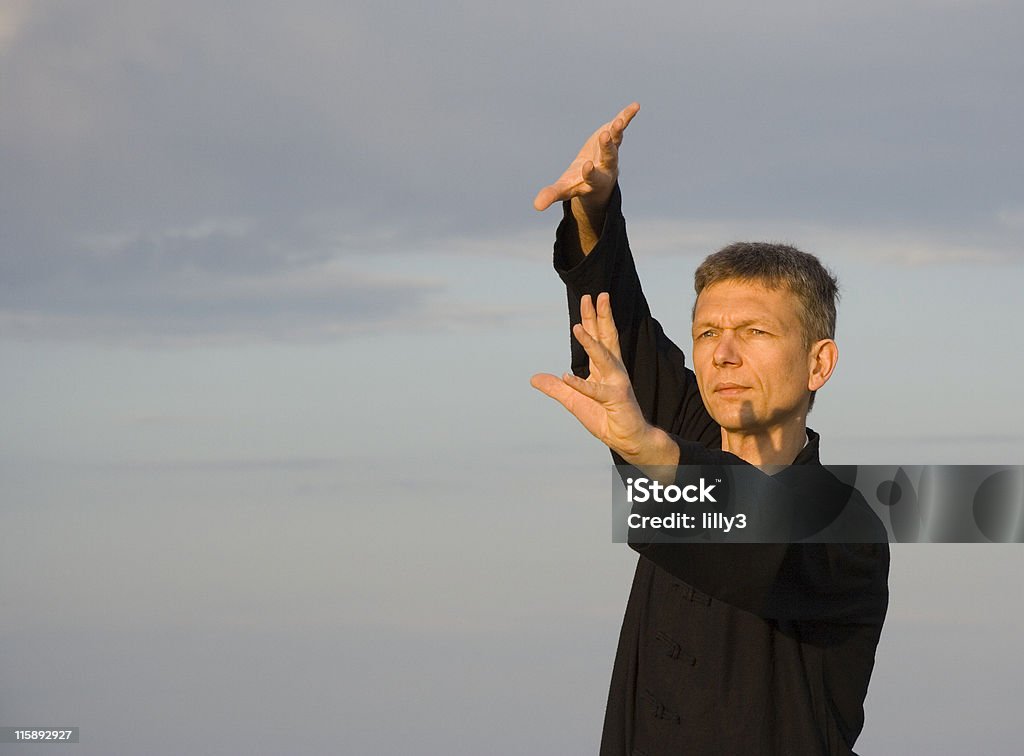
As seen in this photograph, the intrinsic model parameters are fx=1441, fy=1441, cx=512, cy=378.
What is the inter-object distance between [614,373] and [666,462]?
32 centimetres

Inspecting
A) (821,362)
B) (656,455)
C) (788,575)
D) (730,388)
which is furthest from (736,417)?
(656,455)

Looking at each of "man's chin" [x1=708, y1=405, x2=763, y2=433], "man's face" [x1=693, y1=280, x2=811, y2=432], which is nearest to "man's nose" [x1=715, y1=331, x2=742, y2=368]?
"man's face" [x1=693, y1=280, x2=811, y2=432]

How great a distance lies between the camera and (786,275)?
5.25m

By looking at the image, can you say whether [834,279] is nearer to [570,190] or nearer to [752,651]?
[570,190]

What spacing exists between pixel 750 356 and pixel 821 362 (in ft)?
A: 1.13

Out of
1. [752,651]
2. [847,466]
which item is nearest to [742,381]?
[847,466]

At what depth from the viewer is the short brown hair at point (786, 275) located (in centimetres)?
525

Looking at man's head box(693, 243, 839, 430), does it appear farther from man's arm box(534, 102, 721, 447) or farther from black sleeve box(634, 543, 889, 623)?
black sleeve box(634, 543, 889, 623)

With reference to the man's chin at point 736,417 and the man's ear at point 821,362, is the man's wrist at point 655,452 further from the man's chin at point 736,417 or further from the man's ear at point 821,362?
the man's ear at point 821,362

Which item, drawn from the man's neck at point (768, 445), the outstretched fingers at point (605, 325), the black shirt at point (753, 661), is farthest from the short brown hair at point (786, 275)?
the outstretched fingers at point (605, 325)

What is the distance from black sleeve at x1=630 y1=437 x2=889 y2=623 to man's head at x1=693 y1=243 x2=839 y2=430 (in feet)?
2.06

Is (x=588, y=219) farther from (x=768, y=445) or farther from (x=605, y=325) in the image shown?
(x=605, y=325)

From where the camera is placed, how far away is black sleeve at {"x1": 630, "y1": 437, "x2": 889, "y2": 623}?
4.44m

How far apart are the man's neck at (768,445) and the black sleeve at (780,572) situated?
0.49 metres
